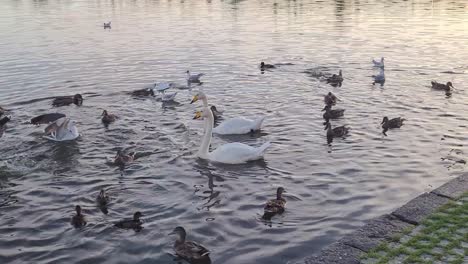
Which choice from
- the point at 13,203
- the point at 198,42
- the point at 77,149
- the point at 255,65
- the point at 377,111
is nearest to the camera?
the point at 13,203

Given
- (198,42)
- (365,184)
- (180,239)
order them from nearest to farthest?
(180,239), (365,184), (198,42)

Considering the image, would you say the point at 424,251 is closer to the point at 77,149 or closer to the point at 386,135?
the point at 386,135

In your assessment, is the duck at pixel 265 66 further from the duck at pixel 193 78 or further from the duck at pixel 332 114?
the duck at pixel 332 114

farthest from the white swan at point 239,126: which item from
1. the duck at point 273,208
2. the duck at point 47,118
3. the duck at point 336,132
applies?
the duck at point 273,208

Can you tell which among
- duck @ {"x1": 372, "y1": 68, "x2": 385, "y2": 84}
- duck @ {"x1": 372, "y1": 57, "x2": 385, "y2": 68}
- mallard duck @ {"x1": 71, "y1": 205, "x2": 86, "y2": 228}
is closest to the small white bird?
duck @ {"x1": 372, "y1": 68, "x2": 385, "y2": 84}

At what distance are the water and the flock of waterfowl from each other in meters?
0.26

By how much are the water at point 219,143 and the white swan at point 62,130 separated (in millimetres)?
286

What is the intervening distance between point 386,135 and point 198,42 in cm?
2039

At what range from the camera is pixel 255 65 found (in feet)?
88.2

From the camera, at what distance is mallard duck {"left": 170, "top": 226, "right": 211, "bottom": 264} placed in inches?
363

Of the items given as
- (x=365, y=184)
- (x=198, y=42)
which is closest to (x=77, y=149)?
(x=365, y=184)

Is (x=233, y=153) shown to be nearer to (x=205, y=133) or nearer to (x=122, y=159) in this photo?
(x=205, y=133)

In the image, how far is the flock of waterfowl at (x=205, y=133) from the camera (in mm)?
9695

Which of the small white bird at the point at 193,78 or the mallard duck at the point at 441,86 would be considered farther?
the small white bird at the point at 193,78
